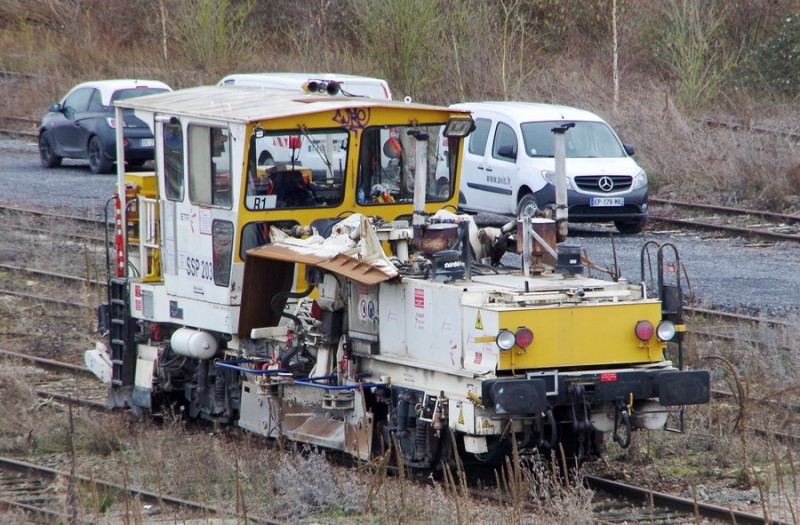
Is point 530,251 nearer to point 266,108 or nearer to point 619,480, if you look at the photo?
point 619,480

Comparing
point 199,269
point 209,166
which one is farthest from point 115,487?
point 209,166

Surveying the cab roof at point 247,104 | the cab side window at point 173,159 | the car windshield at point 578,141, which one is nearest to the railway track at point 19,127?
the car windshield at point 578,141

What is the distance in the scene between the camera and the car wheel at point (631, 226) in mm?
18609

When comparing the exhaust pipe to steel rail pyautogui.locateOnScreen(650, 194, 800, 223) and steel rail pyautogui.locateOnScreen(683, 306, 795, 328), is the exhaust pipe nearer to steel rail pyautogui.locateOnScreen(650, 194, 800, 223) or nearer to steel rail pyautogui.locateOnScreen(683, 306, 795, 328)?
steel rail pyautogui.locateOnScreen(683, 306, 795, 328)

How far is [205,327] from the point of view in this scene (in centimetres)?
1009

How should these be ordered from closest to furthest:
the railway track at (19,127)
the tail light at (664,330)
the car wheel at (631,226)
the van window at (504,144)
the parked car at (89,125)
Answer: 1. the tail light at (664,330)
2. the car wheel at (631,226)
3. the van window at (504,144)
4. the parked car at (89,125)
5. the railway track at (19,127)

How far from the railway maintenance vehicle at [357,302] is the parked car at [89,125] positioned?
1378 cm

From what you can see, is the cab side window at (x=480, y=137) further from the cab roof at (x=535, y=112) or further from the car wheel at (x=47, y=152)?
the car wheel at (x=47, y=152)

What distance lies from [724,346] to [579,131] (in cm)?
778

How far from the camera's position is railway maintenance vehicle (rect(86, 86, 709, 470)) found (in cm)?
807

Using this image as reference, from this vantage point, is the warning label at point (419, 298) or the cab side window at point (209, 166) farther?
the cab side window at point (209, 166)

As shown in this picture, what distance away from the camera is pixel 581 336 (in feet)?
26.5

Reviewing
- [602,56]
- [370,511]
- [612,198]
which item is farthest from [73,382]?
[602,56]

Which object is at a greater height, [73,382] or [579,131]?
[579,131]
